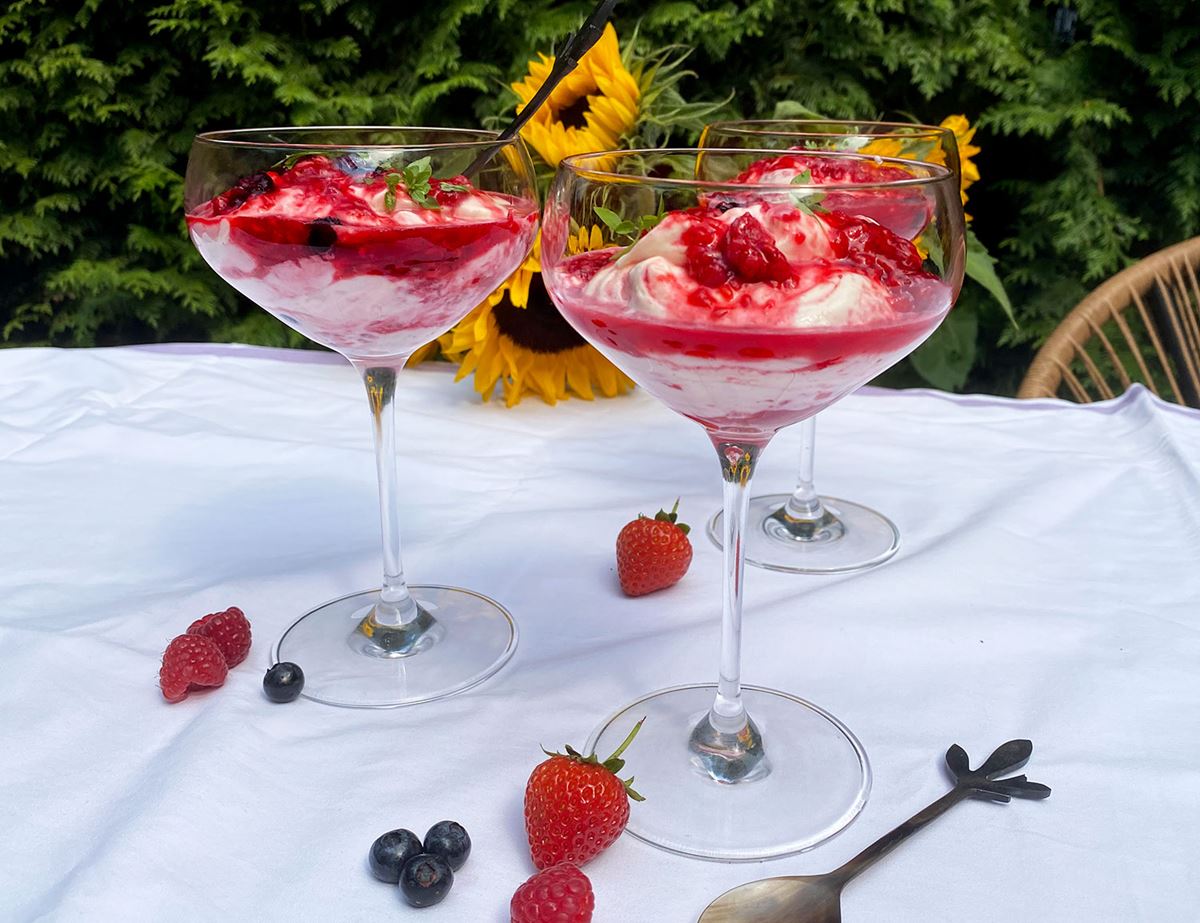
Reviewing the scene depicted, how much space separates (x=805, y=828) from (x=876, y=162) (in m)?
0.66

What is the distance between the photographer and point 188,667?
1088mm

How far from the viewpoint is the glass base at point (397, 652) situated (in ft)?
3.78

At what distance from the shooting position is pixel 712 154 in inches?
43.7

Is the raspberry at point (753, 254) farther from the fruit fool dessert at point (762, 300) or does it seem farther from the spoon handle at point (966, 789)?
the spoon handle at point (966, 789)

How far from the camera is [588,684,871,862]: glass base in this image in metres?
0.92

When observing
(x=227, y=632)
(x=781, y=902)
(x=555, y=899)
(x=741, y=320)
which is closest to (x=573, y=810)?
(x=555, y=899)

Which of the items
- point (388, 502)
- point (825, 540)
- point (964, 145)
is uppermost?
point (964, 145)

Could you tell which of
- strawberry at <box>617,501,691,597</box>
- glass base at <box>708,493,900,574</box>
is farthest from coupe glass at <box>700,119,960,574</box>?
strawberry at <box>617,501,691,597</box>

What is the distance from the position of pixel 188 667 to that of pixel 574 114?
134cm

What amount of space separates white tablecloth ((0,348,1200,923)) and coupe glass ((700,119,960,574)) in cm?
6

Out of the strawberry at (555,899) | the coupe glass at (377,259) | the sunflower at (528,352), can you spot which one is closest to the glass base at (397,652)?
the coupe glass at (377,259)

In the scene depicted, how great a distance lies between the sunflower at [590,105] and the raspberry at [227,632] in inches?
40.1

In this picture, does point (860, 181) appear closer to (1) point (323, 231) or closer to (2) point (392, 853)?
(1) point (323, 231)

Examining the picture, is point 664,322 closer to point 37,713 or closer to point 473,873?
point 473,873
